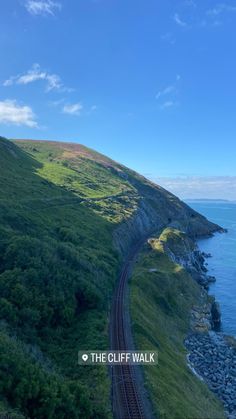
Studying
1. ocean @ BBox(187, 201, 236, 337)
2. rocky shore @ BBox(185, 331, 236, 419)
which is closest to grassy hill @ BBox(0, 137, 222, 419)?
rocky shore @ BBox(185, 331, 236, 419)

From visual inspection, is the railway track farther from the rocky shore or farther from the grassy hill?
the rocky shore

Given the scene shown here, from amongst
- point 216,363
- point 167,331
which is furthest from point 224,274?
point 216,363

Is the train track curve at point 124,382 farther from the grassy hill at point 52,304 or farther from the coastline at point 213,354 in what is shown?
the coastline at point 213,354

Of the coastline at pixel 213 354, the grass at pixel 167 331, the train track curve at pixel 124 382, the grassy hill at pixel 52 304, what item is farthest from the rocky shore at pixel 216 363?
the grassy hill at pixel 52 304

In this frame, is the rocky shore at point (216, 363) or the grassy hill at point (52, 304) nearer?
the grassy hill at point (52, 304)

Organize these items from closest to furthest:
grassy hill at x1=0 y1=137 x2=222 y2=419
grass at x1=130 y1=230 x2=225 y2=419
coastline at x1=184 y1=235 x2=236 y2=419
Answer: grassy hill at x1=0 y1=137 x2=222 y2=419
grass at x1=130 y1=230 x2=225 y2=419
coastline at x1=184 y1=235 x2=236 y2=419

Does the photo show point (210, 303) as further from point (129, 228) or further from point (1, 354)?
point (1, 354)
